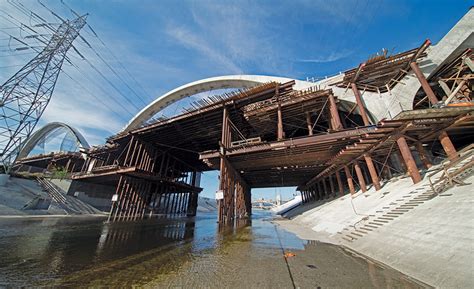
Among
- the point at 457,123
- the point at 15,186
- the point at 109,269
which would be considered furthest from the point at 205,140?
the point at 15,186

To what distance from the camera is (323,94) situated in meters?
14.5

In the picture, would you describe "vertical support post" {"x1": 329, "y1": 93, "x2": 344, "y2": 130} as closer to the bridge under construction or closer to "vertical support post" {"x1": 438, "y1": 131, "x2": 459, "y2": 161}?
the bridge under construction

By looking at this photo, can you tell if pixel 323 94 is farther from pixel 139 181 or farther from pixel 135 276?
pixel 139 181

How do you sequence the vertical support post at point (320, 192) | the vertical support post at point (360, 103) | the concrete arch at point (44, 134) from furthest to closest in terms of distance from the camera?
the concrete arch at point (44, 134)
the vertical support post at point (320, 192)
the vertical support post at point (360, 103)

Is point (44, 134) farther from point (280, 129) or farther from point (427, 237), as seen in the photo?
point (427, 237)

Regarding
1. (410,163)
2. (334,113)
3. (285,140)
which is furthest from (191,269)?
(334,113)

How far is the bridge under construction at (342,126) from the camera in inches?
401

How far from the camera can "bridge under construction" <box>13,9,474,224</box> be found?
10.2m

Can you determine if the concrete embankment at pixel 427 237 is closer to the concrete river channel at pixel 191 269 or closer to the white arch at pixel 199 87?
the concrete river channel at pixel 191 269

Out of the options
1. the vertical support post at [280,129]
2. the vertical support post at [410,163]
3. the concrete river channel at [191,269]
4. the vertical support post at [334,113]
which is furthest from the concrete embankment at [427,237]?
the vertical support post at [280,129]

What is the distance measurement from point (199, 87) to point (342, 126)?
82.3ft

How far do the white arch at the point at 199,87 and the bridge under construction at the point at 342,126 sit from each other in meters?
6.57

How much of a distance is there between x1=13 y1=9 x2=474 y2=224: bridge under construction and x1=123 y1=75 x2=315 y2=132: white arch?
21.6ft

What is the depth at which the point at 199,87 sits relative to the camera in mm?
31500
